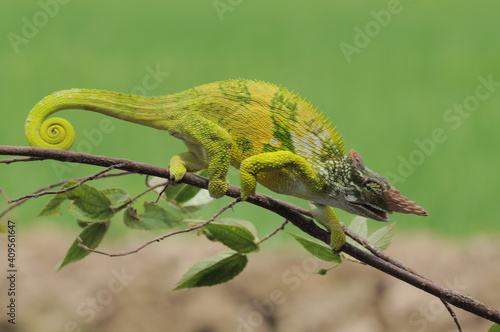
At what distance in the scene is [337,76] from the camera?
554 centimetres

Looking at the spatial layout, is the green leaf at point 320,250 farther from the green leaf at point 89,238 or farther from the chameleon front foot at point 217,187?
the green leaf at point 89,238

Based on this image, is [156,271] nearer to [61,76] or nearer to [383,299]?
[383,299]

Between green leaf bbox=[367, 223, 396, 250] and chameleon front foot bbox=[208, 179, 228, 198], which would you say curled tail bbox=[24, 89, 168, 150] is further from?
green leaf bbox=[367, 223, 396, 250]

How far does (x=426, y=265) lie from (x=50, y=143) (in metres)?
3.07

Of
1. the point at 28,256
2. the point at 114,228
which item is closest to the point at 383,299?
the point at 114,228

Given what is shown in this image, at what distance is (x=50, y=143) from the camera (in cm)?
A: 103

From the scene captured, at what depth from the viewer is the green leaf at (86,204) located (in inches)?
47.9

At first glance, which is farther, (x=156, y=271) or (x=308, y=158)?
(x=156, y=271)

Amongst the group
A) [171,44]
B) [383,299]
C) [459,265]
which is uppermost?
[171,44]

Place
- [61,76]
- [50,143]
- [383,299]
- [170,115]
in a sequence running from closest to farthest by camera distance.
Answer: [50,143], [170,115], [383,299], [61,76]
